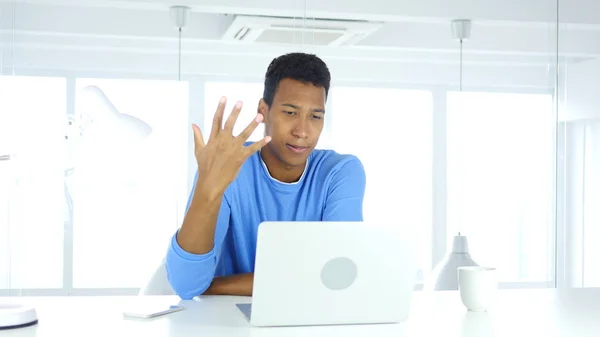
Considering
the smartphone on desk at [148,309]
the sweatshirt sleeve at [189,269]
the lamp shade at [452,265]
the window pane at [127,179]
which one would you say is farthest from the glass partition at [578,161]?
the smartphone on desk at [148,309]

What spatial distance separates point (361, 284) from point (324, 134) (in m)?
2.38

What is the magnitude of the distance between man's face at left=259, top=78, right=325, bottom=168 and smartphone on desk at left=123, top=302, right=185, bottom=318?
0.65m

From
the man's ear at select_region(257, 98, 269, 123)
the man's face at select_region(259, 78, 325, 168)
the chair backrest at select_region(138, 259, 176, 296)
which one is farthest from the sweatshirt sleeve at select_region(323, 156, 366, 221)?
the chair backrest at select_region(138, 259, 176, 296)

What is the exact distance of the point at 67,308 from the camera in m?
1.82

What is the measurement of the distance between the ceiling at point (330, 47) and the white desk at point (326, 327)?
83.6 inches

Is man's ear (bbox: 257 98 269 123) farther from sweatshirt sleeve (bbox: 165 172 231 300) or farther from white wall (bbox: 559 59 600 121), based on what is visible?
white wall (bbox: 559 59 600 121)

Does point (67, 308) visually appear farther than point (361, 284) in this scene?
Yes

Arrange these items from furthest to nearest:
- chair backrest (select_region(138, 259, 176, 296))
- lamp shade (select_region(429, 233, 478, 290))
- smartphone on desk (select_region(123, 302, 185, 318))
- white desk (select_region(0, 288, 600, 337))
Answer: lamp shade (select_region(429, 233, 478, 290)) → chair backrest (select_region(138, 259, 176, 296)) → smartphone on desk (select_region(123, 302, 185, 318)) → white desk (select_region(0, 288, 600, 337))

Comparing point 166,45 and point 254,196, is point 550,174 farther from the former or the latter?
point 254,196

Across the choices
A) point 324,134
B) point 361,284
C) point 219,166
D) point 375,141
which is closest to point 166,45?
point 324,134

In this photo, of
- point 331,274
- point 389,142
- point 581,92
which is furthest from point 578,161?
point 331,274

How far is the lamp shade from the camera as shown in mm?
3918

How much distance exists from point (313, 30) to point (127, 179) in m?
1.31

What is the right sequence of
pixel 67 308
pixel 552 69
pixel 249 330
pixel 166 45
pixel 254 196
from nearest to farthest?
1. pixel 249 330
2. pixel 67 308
3. pixel 254 196
4. pixel 166 45
5. pixel 552 69
